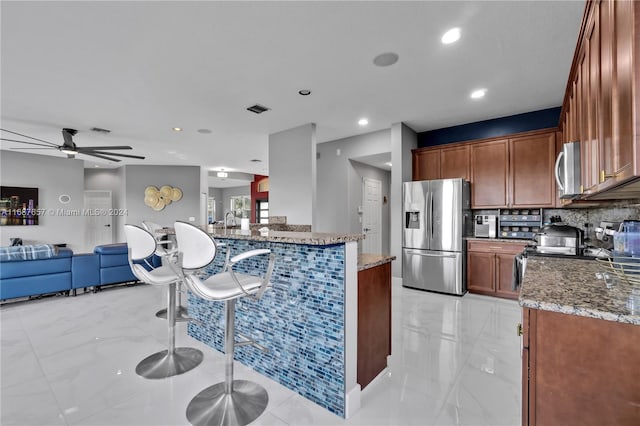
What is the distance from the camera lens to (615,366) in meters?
0.86

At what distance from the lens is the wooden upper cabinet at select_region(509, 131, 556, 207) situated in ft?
13.2

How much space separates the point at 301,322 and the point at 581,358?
1.43m

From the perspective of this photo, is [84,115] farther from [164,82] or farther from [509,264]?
[509,264]

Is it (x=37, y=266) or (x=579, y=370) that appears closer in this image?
(x=579, y=370)

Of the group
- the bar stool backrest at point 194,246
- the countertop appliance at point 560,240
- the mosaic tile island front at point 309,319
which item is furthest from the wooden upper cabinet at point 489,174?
the bar stool backrest at point 194,246

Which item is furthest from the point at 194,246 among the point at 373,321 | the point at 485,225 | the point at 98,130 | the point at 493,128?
the point at 98,130

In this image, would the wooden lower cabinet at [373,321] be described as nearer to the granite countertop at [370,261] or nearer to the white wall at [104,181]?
the granite countertop at [370,261]

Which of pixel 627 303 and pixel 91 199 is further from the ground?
pixel 91 199

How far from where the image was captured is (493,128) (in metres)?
4.56

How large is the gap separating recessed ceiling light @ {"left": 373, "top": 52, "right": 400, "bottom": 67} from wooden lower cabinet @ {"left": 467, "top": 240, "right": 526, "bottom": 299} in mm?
2938

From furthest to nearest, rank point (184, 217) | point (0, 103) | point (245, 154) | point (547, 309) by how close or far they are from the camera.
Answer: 1. point (184, 217)
2. point (245, 154)
3. point (0, 103)
4. point (547, 309)

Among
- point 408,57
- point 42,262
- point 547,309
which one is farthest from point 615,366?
point 42,262

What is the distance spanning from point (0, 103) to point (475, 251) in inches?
272

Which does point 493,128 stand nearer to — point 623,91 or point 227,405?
point 623,91
